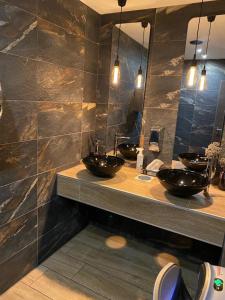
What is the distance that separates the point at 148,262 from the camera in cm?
231

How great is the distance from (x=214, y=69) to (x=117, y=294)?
2.11 m

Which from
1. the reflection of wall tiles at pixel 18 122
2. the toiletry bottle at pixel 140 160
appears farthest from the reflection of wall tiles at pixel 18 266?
the toiletry bottle at pixel 140 160

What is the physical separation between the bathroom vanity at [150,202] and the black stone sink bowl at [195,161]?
8.6 inches

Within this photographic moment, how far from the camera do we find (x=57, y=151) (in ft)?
7.04

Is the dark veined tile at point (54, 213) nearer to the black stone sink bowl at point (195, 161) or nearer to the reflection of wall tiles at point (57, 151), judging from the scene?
the reflection of wall tiles at point (57, 151)

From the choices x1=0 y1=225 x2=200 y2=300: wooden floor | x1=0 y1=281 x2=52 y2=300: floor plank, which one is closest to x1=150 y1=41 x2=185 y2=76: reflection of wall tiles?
x1=0 y1=225 x2=200 y2=300: wooden floor

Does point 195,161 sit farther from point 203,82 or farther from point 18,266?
point 18,266

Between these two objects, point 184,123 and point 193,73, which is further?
point 184,123

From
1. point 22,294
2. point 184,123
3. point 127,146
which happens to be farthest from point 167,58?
point 22,294

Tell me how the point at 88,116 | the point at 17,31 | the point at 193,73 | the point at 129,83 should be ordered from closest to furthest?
the point at 17,31 → the point at 193,73 → the point at 129,83 → the point at 88,116

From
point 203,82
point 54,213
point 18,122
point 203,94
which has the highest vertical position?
point 203,82

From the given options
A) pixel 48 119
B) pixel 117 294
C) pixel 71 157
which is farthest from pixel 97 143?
pixel 117 294

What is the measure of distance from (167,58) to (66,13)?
0.99 meters

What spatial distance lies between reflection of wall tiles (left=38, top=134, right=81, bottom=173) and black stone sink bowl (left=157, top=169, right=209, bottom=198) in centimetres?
92
